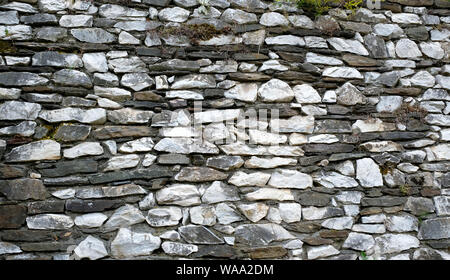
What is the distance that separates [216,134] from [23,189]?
1424 millimetres

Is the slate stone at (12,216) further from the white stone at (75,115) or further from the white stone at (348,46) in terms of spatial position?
the white stone at (348,46)

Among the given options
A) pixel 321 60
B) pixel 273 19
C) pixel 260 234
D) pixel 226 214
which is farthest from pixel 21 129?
pixel 321 60

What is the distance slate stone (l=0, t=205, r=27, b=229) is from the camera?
241cm

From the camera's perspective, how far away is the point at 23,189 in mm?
2449

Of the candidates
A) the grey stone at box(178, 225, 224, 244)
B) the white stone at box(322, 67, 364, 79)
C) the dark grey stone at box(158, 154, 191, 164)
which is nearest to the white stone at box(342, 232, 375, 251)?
the grey stone at box(178, 225, 224, 244)

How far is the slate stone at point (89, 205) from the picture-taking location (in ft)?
8.11

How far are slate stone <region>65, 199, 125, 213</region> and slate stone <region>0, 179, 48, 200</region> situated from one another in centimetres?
19

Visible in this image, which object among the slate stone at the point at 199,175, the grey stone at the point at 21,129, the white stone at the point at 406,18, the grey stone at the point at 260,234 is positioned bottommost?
the grey stone at the point at 260,234

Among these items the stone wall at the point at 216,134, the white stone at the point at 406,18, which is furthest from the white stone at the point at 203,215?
the white stone at the point at 406,18

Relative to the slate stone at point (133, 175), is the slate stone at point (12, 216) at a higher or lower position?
lower

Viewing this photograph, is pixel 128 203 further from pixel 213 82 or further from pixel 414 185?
pixel 414 185

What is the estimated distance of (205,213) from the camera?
8.50 feet

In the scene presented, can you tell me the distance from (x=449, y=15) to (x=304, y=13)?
140cm

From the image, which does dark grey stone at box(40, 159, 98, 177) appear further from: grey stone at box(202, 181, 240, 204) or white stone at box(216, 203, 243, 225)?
white stone at box(216, 203, 243, 225)
